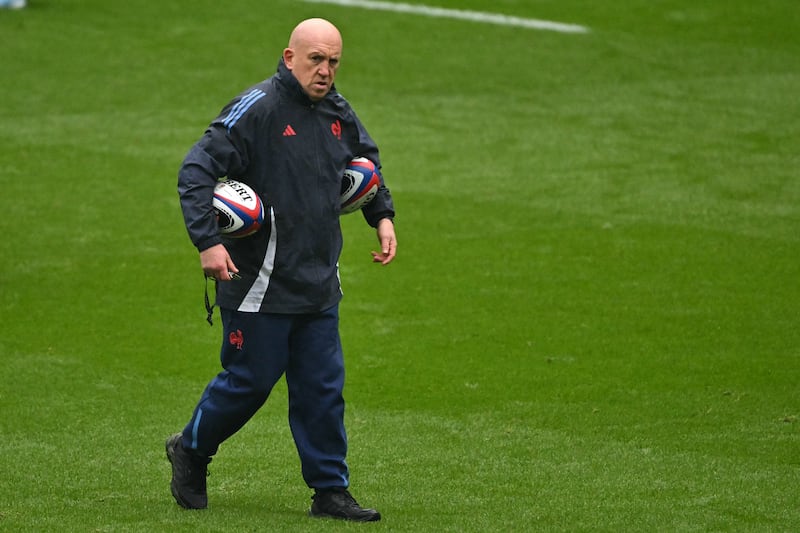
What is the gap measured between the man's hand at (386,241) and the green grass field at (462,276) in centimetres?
104

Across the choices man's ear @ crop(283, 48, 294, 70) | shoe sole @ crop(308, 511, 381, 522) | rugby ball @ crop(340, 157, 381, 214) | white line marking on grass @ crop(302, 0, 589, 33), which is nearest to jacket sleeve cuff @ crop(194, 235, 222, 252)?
rugby ball @ crop(340, 157, 381, 214)

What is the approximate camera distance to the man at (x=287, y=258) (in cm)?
525

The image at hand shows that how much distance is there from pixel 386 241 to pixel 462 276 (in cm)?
436

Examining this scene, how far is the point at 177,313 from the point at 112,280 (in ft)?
3.05

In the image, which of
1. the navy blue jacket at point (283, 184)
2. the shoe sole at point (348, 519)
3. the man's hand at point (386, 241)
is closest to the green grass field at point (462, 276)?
the shoe sole at point (348, 519)

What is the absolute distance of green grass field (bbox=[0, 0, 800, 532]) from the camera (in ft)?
19.8

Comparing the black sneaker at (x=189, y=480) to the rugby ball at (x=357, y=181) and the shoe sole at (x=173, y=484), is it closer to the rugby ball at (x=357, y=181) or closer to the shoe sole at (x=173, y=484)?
the shoe sole at (x=173, y=484)

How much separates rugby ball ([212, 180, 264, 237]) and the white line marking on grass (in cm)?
1432

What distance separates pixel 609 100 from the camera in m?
15.8

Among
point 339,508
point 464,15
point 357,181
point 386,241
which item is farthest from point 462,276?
point 464,15

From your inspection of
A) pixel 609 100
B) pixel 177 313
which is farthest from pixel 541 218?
pixel 609 100

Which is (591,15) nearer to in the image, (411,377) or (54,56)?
(54,56)

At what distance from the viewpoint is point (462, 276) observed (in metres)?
10.0

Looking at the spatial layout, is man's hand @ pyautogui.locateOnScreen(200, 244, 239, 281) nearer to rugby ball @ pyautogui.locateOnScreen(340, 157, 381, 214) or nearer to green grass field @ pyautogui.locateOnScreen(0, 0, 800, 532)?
rugby ball @ pyautogui.locateOnScreen(340, 157, 381, 214)
